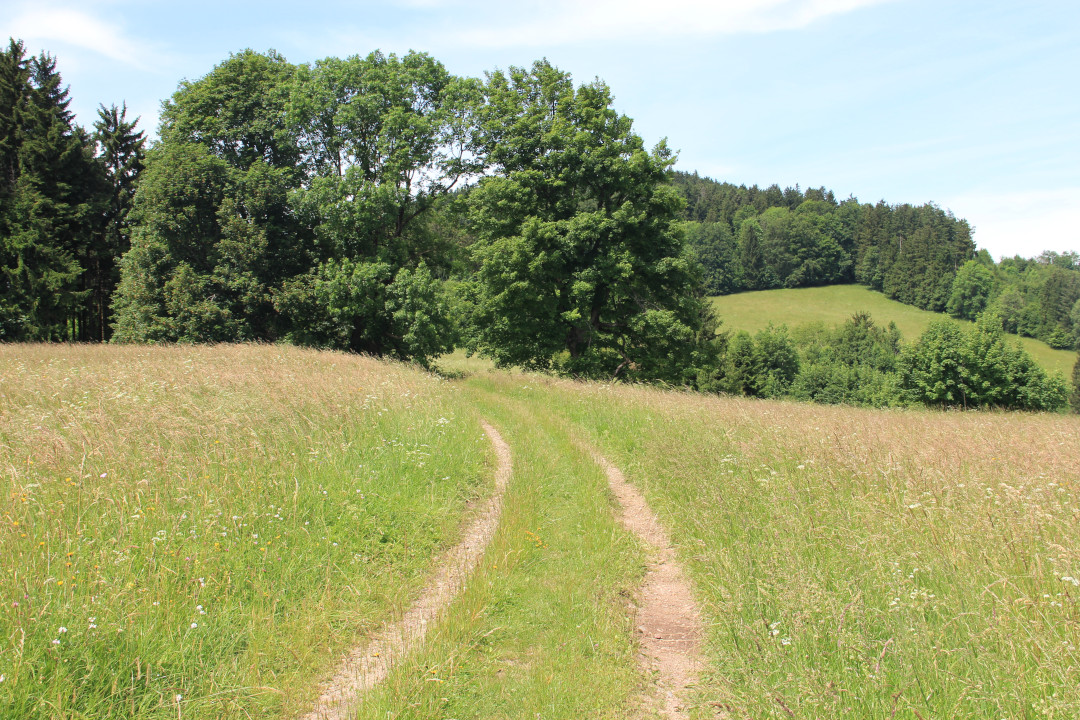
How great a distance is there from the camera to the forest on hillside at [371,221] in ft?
90.0

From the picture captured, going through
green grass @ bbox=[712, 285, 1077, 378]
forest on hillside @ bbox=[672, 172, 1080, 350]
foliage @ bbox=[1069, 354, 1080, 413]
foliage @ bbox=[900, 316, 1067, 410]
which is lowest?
foliage @ bbox=[1069, 354, 1080, 413]

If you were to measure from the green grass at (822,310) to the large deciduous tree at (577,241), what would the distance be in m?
67.6

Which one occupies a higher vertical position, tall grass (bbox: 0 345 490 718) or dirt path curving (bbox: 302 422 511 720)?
tall grass (bbox: 0 345 490 718)

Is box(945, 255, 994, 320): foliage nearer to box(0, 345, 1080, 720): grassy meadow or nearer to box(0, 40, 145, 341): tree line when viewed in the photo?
box(0, 345, 1080, 720): grassy meadow

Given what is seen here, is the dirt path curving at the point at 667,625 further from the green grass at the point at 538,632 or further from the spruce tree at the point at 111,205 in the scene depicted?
the spruce tree at the point at 111,205

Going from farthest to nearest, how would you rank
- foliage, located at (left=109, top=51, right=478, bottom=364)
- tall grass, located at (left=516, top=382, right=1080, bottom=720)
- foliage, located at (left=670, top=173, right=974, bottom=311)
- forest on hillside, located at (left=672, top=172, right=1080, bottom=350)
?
foliage, located at (left=670, top=173, right=974, bottom=311) → forest on hillside, located at (left=672, top=172, right=1080, bottom=350) → foliage, located at (left=109, top=51, right=478, bottom=364) → tall grass, located at (left=516, top=382, right=1080, bottom=720)

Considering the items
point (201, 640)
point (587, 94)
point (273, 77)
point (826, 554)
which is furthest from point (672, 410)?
point (273, 77)

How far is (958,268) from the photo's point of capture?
370 ft

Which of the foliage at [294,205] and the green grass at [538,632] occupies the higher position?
the foliage at [294,205]

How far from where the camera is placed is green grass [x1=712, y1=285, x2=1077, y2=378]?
97.1 meters

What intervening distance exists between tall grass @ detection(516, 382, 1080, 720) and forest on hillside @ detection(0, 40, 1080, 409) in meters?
19.6

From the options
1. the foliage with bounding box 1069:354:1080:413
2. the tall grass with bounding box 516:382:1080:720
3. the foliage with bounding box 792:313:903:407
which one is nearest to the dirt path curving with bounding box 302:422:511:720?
the tall grass with bounding box 516:382:1080:720

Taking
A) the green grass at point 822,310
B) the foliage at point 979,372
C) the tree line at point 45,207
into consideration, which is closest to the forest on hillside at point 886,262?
the green grass at point 822,310

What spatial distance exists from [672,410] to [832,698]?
9690 mm
